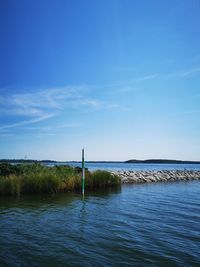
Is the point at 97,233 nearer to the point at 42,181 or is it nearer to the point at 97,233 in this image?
the point at 97,233

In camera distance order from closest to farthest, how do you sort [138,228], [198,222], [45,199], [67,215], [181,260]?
[181,260]
[138,228]
[198,222]
[67,215]
[45,199]

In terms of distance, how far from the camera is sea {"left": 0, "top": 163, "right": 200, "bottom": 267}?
599cm

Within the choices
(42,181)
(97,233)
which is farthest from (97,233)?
(42,181)

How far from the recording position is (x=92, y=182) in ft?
61.1

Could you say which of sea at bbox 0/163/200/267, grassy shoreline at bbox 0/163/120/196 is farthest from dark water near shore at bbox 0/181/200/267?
grassy shoreline at bbox 0/163/120/196

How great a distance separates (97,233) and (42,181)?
27.9 feet

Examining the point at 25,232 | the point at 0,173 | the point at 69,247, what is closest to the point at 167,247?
the point at 69,247

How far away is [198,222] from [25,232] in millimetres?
6033

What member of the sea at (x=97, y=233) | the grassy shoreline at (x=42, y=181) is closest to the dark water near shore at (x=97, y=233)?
the sea at (x=97, y=233)

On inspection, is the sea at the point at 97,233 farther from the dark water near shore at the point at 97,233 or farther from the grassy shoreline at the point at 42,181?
the grassy shoreline at the point at 42,181

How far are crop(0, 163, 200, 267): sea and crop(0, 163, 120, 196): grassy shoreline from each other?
1.73m

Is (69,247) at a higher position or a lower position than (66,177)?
lower

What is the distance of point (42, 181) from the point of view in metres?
15.8

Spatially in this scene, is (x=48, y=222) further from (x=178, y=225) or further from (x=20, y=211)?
(x=178, y=225)
